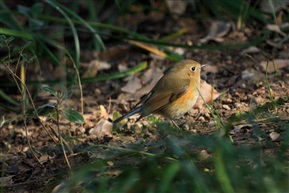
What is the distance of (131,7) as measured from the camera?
7.04 m

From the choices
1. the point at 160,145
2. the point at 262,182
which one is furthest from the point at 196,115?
the point at 262,182

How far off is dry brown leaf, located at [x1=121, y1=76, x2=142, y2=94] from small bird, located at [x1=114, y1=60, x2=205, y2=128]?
0.59m

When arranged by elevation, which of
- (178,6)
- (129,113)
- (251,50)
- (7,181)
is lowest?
(7,181)

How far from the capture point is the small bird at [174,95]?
474cm

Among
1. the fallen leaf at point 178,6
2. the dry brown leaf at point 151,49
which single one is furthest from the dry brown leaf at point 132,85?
the fallen leaf at point 178,6

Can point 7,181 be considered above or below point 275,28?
below

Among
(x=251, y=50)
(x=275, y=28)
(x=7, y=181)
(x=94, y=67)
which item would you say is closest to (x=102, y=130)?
(x=7, y=181)

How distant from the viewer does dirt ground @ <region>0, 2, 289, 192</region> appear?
13.2 ft

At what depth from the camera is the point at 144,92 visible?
556cm

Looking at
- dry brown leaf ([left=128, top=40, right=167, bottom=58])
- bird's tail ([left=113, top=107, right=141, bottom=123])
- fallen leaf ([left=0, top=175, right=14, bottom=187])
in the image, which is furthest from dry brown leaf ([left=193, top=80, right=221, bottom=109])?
fallen leaf ([left=0, top=175, right=14, bottom=187])

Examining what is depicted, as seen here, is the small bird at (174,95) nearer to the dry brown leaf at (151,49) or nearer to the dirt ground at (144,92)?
the dirt ground at (144,92)

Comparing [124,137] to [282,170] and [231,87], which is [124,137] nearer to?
[231,87]

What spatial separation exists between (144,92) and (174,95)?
705 mm

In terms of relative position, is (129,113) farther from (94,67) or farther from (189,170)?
(189,170)
